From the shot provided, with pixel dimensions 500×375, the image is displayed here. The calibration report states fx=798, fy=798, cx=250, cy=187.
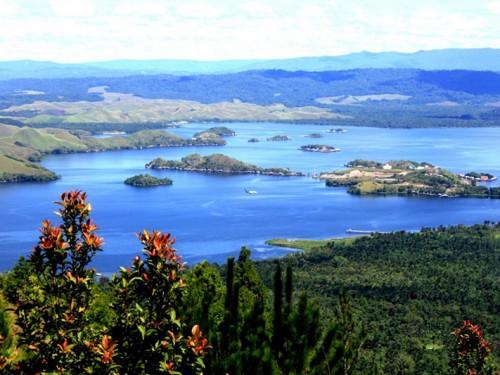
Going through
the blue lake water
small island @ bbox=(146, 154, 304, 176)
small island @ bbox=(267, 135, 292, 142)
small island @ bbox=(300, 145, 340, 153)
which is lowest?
the blue lake water

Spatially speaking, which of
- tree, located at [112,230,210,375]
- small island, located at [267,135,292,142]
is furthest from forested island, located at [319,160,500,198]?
tree, located at [112,230,210,375]

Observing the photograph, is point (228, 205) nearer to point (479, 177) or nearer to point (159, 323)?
point (479, 177)

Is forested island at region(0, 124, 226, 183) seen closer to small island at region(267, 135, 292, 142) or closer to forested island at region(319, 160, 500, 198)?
small island at region(267, 135, 292, 142)

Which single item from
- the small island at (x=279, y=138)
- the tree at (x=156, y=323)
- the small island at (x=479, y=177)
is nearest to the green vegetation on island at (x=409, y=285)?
the tree at (x=156, y=323)

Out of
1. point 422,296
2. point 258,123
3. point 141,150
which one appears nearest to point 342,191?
point 422,296

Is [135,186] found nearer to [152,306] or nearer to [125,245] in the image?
[125,245]

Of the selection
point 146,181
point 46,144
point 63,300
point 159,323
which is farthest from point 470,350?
point 46,144
